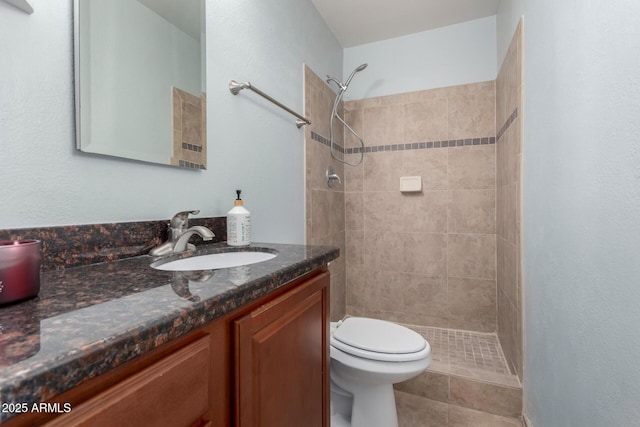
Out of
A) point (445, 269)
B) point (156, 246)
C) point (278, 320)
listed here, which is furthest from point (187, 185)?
point (445, 269)

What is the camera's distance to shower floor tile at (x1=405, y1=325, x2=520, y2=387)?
1599 mm

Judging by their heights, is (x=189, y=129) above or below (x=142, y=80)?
below

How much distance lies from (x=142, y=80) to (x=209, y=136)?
Result: 0.28m

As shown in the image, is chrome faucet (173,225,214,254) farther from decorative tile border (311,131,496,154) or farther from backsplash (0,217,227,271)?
decorative tile border (311,131,496,154)

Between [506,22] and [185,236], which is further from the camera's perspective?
[506,22]

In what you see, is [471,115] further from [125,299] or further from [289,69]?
[125,299]

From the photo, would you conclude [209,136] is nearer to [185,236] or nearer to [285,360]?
[185,236]

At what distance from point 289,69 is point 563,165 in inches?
52.9

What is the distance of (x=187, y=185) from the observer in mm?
1035

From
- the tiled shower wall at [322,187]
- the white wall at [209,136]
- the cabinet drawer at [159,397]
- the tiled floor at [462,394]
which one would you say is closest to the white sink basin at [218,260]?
the white wall at [209,136]

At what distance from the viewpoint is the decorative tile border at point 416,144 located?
2.09 metres

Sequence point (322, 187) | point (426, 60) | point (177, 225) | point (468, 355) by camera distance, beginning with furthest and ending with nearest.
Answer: point (426, 60), point (322, 187), point (468, 355), point (177, 225)

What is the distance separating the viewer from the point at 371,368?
1.27 meters

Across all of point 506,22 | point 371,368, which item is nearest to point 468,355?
point 371,368
